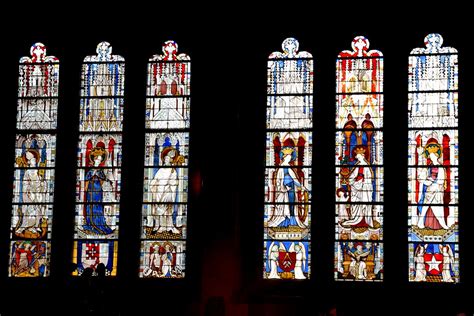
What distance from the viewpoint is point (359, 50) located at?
15711 mm

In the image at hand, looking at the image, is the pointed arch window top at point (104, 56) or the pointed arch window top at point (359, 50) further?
the pointed arch window top at point (104, 56)

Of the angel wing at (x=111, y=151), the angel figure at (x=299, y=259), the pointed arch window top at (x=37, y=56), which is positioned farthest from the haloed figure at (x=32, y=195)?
the angel figure at (x=299, y=259)

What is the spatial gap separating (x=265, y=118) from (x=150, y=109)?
5.11 ft

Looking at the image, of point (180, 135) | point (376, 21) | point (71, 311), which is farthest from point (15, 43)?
point (376, 21)

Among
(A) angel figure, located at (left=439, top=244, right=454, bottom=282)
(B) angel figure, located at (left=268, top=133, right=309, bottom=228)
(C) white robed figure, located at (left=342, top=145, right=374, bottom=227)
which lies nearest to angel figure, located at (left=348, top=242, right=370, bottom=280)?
(C) white robed figure, located at (left=342, top=145, right=374, bottom=227)

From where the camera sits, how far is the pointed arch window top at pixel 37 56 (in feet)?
53.4

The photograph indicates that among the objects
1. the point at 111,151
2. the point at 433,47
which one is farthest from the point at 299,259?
the point at 433,47

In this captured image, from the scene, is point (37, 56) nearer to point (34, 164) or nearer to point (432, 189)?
point (34, 164)

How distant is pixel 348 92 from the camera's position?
1562 cm

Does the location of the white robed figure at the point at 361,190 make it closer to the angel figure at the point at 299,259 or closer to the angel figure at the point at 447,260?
the angel figure at the point at 299,259

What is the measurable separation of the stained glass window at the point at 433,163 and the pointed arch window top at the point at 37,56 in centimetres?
491

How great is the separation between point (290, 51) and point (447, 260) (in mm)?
3423

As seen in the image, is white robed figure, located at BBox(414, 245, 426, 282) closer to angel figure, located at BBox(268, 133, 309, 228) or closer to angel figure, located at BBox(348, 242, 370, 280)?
angel figure, located at BBox(348, 242, 370, 280)

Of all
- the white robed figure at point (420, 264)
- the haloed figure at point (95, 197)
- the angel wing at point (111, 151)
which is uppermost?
the angel wing at point (111, 151)
